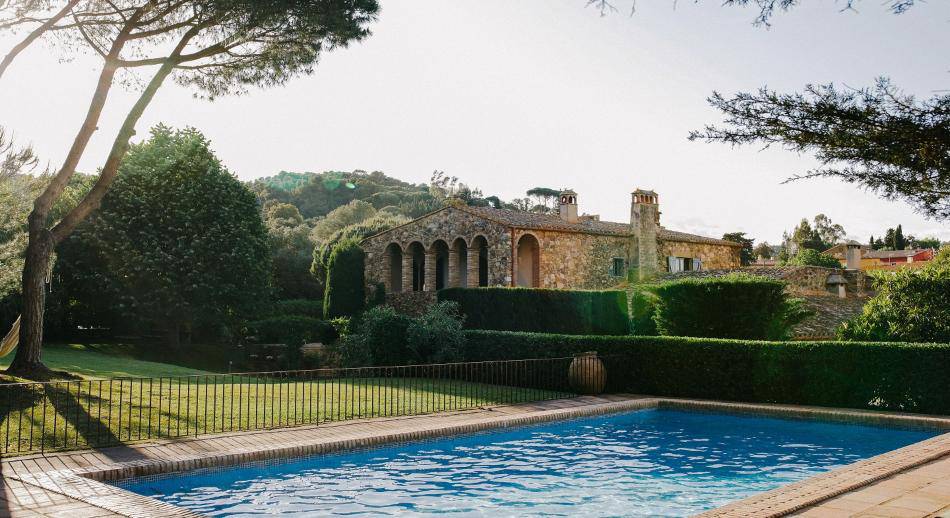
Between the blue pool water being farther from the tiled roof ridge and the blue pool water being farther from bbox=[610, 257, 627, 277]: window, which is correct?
bbox=[610, 257, 627, 277]: window

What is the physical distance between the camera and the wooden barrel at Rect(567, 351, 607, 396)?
17188 millimetres

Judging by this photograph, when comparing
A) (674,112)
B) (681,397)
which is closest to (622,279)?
(681,397)

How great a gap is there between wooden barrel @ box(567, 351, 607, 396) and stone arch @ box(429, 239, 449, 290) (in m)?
18.0

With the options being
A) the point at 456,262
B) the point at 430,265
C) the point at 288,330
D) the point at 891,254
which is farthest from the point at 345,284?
the point at 891,254

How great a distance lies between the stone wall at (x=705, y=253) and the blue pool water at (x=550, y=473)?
21.5 meters

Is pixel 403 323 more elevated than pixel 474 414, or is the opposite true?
pixel 403 323

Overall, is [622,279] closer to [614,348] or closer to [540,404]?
[614,348]

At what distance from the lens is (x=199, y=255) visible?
28500 millimetres

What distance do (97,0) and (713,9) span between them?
14.7 m

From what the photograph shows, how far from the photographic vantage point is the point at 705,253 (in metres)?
37.9

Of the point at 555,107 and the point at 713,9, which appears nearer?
the point at 713,9

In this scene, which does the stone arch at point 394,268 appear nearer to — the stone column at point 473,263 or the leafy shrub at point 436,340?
the stone column at point 473,263

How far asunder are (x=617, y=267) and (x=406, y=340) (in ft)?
48.5

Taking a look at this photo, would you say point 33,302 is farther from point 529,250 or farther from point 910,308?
point 529,250
